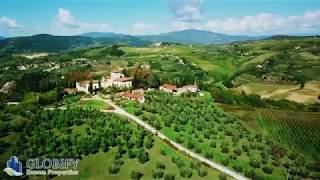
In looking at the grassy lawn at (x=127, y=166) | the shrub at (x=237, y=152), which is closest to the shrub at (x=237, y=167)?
the grassy lawn at (x=127, y=166)

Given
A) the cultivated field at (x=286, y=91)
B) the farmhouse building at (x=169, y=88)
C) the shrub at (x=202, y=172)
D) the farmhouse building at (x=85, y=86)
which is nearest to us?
the shrub at (x=202, y=172)

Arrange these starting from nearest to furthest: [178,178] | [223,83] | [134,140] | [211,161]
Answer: [178,178]
[211,161]
[134,140]
[223,83]

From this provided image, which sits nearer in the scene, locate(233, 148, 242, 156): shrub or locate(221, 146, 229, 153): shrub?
locate(233, 148, 242, 156): shrub

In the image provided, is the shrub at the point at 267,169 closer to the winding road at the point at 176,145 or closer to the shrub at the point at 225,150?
the winding road at the point at 176,145

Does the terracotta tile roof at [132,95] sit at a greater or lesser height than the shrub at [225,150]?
greater

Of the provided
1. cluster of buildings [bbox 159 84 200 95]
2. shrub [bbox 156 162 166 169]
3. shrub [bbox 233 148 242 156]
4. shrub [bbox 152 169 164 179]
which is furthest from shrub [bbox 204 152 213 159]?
cluster of buildings [bbox 159 84 200 95]

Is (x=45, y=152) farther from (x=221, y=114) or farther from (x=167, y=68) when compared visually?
(x=167, y=68)

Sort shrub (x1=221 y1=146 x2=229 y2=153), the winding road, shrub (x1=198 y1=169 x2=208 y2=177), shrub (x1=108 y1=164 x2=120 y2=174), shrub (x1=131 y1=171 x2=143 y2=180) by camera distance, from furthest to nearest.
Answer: shrub (x1=221 y1=146 x2=229 y2=153)
the winding road
shrub (x1=108 y1=164 x2=120 y2=174)
shrub (x1=198 y1=169 x2=208 y2=177)
shrub (x1=131 y1=171 x2=143 y2=180)

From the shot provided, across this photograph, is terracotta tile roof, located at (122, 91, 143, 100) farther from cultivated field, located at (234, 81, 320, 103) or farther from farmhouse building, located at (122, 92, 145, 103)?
cultivated field, located at (234, 81, 320, 103)

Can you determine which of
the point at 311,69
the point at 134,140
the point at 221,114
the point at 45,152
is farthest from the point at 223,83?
the point at 45,152
